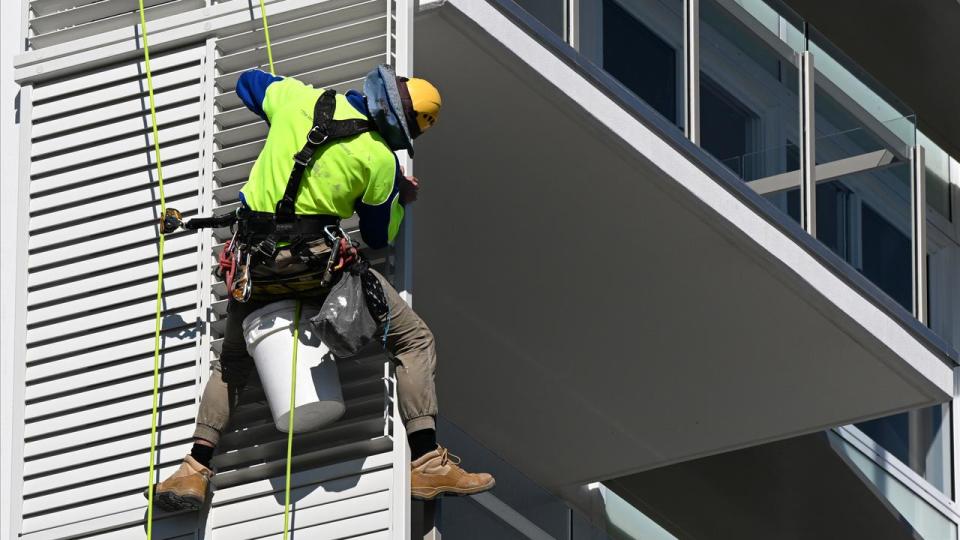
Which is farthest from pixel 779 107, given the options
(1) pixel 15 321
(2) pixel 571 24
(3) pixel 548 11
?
(1) pixel 15 321

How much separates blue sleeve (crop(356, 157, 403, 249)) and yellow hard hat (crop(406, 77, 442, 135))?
26 cm

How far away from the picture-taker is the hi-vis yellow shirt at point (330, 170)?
14.0 meters

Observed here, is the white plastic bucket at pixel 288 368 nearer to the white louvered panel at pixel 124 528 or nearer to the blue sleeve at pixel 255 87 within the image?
the white louvered panel at pixel 124 528

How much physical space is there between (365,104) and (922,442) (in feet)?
31.7

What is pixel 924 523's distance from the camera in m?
21.8

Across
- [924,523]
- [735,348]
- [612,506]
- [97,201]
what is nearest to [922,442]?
[924,523]

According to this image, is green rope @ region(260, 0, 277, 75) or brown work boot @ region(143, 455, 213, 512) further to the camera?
green rope @ region(260, 0, 277, 75)

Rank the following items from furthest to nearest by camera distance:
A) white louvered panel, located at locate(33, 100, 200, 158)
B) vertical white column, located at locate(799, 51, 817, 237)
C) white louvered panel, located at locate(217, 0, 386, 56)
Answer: vertical white column, located at locate(799, 51, 817, 237) < white louvered panel, located at locate(33, 100, 200, 158) < white louvered panel, located at locate(217, 0, 386, 56)

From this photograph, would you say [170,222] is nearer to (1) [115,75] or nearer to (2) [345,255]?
(2) [345,255]

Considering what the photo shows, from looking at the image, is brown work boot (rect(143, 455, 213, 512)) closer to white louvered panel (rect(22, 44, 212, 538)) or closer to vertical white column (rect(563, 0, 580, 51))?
white louvered panel (rect(22, 44, 212, 538))

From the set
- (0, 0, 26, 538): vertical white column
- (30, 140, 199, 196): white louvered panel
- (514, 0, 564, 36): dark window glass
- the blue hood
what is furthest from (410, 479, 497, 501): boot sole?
(514, 0, 564, 36): dark window glass

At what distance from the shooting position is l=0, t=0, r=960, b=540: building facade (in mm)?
14555

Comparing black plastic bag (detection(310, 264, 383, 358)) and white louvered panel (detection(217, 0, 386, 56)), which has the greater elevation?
white louvered panel (detection(217, 0, 386, 56))

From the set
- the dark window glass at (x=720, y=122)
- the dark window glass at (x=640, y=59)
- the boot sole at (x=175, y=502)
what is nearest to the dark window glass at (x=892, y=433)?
the dark window glass at (x=720, y=122)
